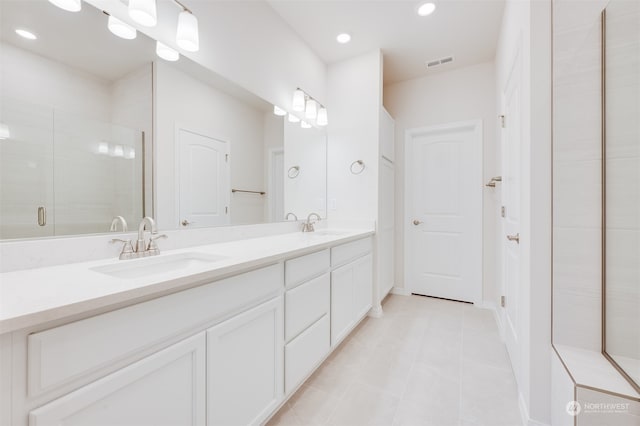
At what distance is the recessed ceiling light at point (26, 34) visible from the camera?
0.99m

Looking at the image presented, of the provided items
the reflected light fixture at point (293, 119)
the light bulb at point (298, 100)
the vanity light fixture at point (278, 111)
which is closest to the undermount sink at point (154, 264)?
the vanity light fixture at point (278, 111)

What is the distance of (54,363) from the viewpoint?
0.62 m

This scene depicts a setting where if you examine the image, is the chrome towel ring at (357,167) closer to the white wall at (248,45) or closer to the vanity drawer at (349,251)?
the vanity drawer at (349,251)

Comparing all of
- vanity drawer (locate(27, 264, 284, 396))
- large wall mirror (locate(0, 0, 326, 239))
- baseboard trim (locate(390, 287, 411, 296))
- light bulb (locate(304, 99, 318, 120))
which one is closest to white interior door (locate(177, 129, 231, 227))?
large wall mirror (locate(0, 0, 326, 239))

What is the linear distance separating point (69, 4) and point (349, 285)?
216 cm

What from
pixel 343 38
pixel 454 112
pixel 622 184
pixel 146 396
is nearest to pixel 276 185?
pixel 343 38

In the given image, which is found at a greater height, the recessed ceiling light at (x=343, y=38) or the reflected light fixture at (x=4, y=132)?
the recessed ceiling light at (x=343, y=38)

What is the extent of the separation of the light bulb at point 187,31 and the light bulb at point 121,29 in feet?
0.76

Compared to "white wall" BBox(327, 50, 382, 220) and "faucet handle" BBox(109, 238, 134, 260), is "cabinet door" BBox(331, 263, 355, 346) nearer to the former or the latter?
"white wall" BBox(327, 50, 382, 220)

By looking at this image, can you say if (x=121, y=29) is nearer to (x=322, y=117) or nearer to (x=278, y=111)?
(x=278, y=111)

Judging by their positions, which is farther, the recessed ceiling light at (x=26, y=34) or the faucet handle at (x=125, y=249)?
the faucet handle at (x=125, y=249)

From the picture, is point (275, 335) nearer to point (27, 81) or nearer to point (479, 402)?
point (479, 402)

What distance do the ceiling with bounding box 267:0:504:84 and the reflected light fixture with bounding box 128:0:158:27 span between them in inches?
47.3

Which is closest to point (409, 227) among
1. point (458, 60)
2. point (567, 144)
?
point (458, 60)
